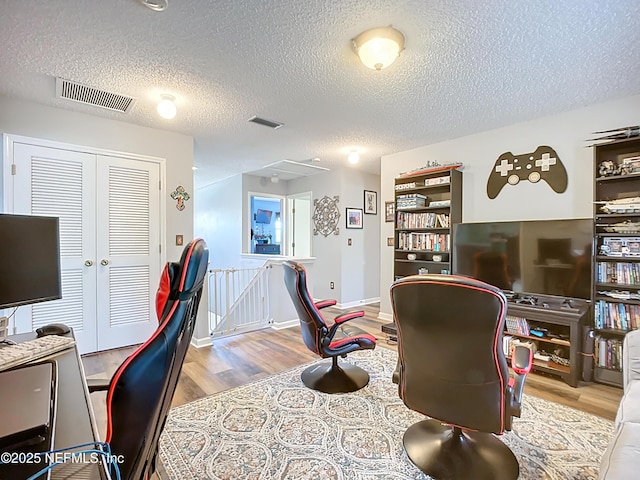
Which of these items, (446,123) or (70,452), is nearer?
(70,452)

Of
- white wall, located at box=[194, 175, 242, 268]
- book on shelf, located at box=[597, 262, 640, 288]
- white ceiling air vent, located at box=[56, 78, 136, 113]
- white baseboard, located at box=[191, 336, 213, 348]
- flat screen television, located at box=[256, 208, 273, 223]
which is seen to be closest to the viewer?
white ceiling air vent, located at box=[56, 78, 136, 113]

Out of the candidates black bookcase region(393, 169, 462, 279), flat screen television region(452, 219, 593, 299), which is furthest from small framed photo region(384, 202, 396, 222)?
flat screen television region(452, 219, 593, 299)

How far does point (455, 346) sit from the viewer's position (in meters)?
1.38

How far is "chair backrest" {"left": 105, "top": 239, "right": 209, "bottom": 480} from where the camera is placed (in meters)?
0.64

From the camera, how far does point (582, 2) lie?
5.36ft

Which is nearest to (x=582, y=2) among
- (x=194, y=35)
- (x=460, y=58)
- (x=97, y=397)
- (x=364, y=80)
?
(x=460, y=58)

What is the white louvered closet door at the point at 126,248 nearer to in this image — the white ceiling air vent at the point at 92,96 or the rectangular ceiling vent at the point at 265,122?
the white ceiling air vent at the point at 92,96

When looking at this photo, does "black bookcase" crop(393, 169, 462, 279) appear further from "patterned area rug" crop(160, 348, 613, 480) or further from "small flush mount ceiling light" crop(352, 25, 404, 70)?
"small flush mount ceiling light" crop(352, 25, 404, 70)

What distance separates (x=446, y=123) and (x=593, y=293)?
2.13 metres

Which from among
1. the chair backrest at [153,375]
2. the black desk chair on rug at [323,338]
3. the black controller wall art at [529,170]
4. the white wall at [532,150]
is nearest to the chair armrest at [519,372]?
the black desk chair on rug at [323,338]

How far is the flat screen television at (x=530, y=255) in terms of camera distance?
9.09ft

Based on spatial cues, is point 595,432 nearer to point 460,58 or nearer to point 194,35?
point 460,58

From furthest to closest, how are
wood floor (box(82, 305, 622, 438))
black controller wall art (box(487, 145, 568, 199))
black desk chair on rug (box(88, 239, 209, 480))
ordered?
1. black controller wall art (box(487, 145, 568, 199))
2. wood floor (box(82, 305, 622, 438))
3. black desk chair on rug (box(88, 239, 209, 480))

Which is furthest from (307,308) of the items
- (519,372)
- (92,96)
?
(92,96)
